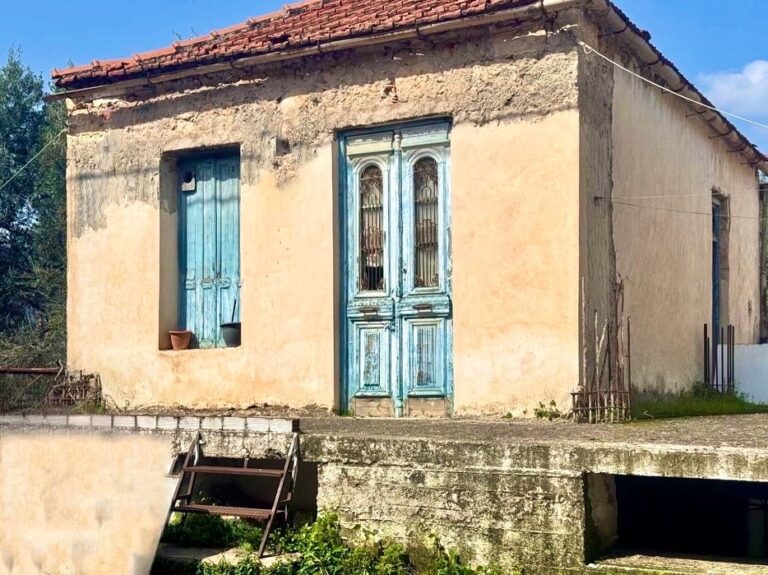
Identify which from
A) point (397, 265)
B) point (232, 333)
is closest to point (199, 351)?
point (232, 333)

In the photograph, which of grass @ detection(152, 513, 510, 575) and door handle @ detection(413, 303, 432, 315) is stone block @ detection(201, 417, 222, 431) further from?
door handle @ detection(413, 303, 432, 315)

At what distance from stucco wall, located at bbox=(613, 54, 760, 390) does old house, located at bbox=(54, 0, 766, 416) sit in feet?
0.14

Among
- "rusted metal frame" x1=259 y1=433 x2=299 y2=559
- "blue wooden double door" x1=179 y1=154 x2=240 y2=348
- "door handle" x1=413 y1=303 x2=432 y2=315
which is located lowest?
"rusted metal frame" x1=259 y1=433 x2=299 y2=559

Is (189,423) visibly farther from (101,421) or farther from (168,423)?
(101,421)

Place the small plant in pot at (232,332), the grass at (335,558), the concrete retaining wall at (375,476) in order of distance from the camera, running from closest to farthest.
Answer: the concrete retaining wall at (375,476) < the grass at (335,558) < the small plant in pot at (232,332)

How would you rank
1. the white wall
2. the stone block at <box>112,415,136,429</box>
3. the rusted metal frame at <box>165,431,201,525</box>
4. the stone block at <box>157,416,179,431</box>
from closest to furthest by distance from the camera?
1. the rusted metal frame at <box>165,431,201,525</box>
2. the stone block at <box>157,416,179,431</box>
3. the stone block at <box>112,415,136,429</box>
4. the white wall

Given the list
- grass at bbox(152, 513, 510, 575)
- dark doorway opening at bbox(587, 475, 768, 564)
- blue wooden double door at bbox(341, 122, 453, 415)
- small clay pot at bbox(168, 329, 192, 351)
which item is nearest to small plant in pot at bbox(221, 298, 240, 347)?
small clay pot at bbox(168, 329, 192, 351)

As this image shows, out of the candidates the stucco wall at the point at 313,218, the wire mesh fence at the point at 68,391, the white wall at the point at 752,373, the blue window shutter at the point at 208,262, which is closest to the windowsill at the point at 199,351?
the stucco wall at the point at 313,218

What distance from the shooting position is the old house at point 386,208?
7805 mm

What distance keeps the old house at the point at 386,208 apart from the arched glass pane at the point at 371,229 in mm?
22

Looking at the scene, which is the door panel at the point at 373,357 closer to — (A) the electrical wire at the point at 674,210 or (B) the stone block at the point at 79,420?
(A) the electrical wire at the point at 674,210

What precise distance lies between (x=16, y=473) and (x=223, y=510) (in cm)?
204

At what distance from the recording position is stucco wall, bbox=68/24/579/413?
775 cm

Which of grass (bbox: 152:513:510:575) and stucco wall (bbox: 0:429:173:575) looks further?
stucco wall (bbox: 0:429:173:575)
